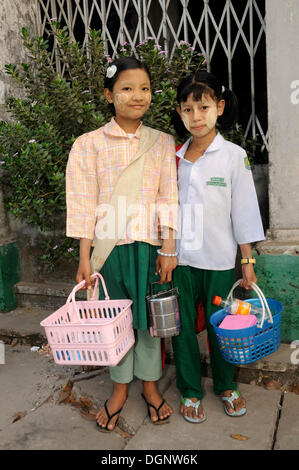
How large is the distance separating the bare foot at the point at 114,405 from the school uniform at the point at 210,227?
376 mm

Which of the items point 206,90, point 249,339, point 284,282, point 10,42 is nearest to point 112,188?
point 206,90

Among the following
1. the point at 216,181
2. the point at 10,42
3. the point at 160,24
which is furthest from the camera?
the point at 160,24

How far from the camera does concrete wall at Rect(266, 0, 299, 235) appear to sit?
9.12ft

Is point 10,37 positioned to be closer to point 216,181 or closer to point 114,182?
point 114,182

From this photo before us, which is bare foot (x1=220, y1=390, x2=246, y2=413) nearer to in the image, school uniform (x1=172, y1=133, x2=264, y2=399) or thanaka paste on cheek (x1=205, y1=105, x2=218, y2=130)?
school uniform (x1=172, y1=133, x2=264, y2=399)

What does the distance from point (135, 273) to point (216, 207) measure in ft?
1.81

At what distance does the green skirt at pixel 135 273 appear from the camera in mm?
2395

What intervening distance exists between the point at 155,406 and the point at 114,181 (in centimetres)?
126

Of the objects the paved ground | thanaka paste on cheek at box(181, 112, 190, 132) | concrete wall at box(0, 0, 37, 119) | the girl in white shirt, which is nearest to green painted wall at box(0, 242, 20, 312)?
the paved ground

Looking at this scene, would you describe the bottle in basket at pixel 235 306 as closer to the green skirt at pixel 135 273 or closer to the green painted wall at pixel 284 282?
the green skirt at pixel 135 273

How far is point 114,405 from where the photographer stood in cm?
256

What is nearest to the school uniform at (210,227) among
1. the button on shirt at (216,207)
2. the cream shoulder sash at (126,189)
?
the button on shirt at (216,207)

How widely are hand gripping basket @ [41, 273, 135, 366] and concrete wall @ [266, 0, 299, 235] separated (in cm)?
127
